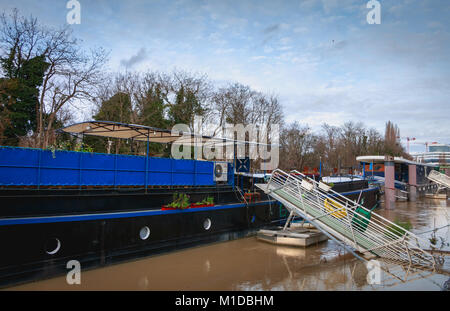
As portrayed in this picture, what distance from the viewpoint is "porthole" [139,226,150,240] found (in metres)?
8.93

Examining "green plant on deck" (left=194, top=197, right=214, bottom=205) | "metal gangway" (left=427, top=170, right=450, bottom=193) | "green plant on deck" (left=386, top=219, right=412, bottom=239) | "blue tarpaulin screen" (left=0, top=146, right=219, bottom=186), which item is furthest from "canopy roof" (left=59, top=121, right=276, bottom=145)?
"metal gangway" (left=427, top=170, right=450, bottom=193)

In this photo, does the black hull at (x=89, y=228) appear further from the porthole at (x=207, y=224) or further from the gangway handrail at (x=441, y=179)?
the gangway handrail at (x=441, y=179)

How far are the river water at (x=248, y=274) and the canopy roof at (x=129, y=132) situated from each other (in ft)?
13.1

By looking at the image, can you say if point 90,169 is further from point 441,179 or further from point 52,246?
point 441,179

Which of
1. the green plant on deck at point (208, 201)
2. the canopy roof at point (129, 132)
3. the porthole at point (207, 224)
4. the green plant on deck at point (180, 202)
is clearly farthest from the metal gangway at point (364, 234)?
the canopy roof at point (129, 132)

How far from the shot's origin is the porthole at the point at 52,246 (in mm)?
7025

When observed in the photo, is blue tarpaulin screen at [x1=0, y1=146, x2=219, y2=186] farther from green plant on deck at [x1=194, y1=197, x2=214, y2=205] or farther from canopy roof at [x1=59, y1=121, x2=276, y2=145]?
canopy roof at [x1=59, y1=121, x2=276, y2=145]

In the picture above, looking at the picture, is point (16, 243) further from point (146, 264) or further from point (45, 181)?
point (146, 264)

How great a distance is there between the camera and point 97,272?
7637mm

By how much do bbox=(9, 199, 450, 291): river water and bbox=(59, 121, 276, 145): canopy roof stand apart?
399cm

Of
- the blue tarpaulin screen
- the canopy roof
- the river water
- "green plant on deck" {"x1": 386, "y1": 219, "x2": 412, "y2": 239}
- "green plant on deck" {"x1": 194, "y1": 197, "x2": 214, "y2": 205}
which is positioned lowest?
the river water

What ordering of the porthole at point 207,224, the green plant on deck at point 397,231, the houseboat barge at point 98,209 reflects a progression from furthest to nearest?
the porthole at point 207,224 < the green plant on deck at point 397,231 < the houseboat barge at point 98,209

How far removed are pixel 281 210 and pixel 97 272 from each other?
30.0ft

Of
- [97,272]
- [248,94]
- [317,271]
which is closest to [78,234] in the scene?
[97,272]
